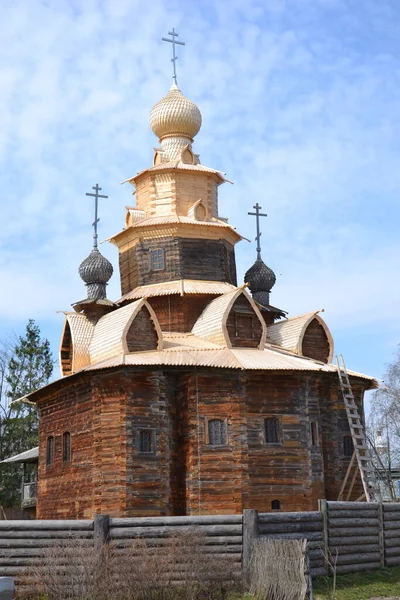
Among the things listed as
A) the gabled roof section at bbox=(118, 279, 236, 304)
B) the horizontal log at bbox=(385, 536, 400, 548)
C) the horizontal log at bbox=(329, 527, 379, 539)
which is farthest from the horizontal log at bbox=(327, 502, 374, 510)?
the gabled roof section at bbox=(118, 279, 236, 304)

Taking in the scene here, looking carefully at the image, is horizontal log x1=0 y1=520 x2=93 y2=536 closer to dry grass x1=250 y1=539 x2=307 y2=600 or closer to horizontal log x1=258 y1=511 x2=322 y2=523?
dry grass x1=250 y1=539 x2=307 y2=600

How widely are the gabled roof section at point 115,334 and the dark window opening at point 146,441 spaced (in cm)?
247

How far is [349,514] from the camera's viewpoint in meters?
16.8

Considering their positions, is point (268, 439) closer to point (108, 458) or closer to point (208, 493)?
point (208, 493)

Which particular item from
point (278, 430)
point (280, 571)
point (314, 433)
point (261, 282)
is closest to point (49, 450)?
point (278, 430)

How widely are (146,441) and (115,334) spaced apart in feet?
11.6

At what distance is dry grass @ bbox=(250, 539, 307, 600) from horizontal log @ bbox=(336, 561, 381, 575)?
237cm

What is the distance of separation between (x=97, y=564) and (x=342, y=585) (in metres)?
4.94

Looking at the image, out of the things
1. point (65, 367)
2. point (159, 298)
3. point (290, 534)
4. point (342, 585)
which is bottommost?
point (342, 585)

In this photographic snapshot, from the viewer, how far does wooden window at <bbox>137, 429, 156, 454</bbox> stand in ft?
76.0

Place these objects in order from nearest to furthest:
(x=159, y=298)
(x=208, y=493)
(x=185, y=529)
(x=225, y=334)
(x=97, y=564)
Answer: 1. (x=97, y=564)
2. (x=185, y=529)
3. (x=208, y=493)
4. (x=225, y=334)
5. (x=159, y=298)

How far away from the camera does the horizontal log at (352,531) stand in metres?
16.3

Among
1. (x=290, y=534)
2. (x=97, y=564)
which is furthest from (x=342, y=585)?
(x=97, y=564)

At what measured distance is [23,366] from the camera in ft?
161
